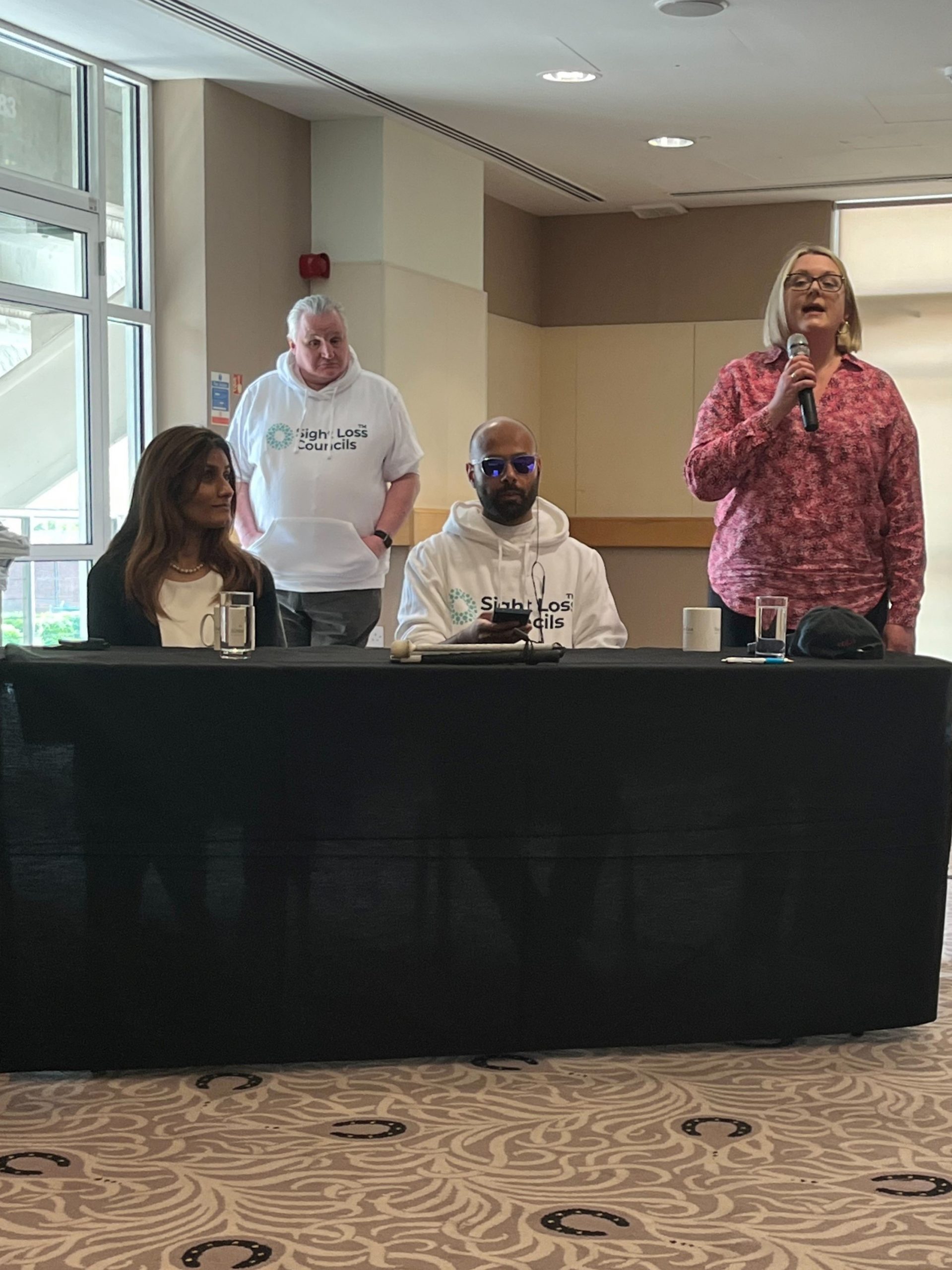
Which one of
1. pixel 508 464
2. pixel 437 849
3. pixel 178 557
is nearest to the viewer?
pixel 437 849

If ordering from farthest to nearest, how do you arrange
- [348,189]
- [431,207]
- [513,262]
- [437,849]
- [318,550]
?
[513,262] < [431,207] < [348,189] < [318,550] < [437,849]

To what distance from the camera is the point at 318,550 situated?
494 centimetres

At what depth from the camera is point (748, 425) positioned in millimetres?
3324

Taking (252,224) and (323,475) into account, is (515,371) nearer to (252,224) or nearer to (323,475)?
(252,224)

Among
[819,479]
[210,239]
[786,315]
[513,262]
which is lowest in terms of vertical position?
[819,479]

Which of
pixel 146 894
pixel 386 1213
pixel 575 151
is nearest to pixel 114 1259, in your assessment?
pixel 386 1213

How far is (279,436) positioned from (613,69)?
237 cm

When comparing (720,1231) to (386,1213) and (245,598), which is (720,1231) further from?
(245,598)

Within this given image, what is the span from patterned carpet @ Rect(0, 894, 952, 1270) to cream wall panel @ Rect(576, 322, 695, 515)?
6.62 m

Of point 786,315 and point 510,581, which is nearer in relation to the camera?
point 786,315

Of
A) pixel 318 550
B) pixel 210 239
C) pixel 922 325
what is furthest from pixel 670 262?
pixel 318 550

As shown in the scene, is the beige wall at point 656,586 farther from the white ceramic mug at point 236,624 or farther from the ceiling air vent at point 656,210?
the white ceramic mug at point 236,624

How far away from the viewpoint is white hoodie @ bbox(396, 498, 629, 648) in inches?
143

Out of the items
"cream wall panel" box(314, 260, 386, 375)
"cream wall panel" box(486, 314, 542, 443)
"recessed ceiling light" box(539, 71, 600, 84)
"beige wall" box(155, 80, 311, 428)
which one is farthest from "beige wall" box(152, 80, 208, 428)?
"cream wall panel" box(486, 314, 542, 443)
